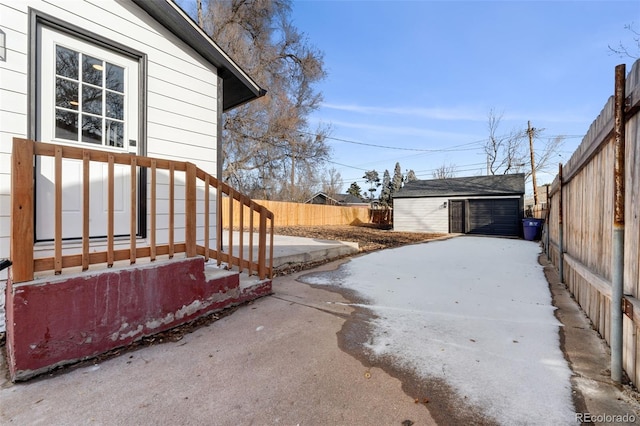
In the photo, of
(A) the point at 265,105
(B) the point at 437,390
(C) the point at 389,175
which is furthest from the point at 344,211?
(B) the point at 437,390

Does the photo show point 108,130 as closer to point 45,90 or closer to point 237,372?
point 45,90

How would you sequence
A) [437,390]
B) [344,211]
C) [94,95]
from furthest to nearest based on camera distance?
[344,211] < [94,95] < [437,390]

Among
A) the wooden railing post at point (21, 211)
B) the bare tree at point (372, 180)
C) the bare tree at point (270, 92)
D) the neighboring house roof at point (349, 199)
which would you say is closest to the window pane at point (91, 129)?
the wooden railing post at point (21, 211)

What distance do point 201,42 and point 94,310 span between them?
3485 mm

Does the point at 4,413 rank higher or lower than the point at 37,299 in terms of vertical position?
lower

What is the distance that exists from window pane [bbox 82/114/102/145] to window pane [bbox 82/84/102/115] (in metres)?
0.08

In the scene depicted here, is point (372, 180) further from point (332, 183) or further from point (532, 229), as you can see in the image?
point (532, 229)

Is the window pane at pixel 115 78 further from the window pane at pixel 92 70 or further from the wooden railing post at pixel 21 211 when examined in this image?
the wooden railing post at pixel 21 211

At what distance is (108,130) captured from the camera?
3326mm

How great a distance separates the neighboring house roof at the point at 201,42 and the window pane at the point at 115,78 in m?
0.84

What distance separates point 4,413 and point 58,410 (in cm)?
26

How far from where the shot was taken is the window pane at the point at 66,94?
2.96 metres

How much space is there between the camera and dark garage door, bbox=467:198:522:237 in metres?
14.3

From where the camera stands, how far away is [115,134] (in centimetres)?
337
